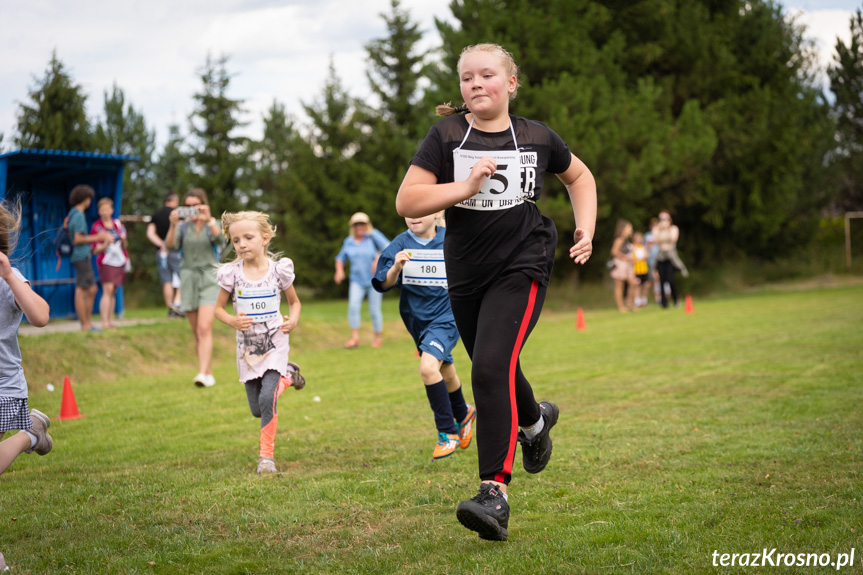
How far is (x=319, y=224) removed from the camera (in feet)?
119

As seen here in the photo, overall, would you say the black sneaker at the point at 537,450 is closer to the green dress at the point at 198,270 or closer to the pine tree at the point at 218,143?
the green dress at the point at 198,270

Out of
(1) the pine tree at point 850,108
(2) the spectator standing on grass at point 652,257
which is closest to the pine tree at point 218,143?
(2) the spectator standing on grass at point 652,257

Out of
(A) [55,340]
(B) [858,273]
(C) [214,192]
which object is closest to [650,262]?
(B) [858,273]

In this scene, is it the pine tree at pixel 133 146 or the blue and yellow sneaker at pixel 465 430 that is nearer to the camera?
the blue and yellow sneaker at pixel 465 430

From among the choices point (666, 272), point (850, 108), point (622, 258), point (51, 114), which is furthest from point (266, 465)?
point (850, 108)

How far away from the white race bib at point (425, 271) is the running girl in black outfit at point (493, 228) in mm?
2241

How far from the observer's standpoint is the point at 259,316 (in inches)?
239

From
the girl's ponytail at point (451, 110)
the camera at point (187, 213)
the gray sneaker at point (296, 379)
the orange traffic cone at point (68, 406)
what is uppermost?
the girl's ponytail at point (451, 110)

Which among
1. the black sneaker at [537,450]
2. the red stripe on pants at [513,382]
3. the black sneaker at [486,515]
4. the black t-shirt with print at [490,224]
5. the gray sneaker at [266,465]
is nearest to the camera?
the black sneaker at [486,515]

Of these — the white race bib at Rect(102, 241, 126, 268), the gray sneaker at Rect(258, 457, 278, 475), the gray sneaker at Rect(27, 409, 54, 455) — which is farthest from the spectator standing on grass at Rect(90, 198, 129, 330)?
the gray sneaker at Rect(27, 409, 54, 455)

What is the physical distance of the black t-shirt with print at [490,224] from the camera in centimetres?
398

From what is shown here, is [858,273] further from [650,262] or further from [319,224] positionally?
[319,224]

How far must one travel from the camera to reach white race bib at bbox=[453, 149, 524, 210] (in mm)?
3947

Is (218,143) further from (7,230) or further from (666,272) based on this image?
(7,230)
